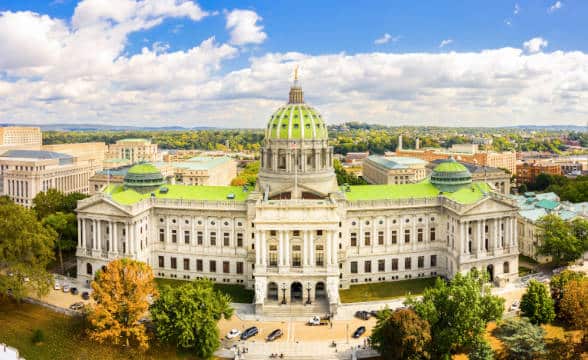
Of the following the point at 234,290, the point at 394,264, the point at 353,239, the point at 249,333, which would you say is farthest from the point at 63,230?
the point at 394,264

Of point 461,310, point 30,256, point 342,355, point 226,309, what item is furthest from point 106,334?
point 461,310

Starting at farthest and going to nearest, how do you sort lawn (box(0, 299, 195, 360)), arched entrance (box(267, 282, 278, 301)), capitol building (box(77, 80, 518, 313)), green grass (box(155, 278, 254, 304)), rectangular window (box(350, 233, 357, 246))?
rectangular window (box(350, 233, 357, 246)) < capitol building (box(77, 80, 518, 313)) < green grass (box(155, 278, 254, 304)) < arched entrance (box(267, 282, 278, 301)) < lawn (box(0, 299, 195, 360))

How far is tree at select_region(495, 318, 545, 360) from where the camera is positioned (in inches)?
2680

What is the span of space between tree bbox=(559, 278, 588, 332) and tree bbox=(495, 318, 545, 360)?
680 cm

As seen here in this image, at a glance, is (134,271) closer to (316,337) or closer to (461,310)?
(316,337)

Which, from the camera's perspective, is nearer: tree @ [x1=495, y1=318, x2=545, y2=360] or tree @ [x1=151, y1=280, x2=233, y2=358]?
tree @ [x1=495, y1=318, x2=545, y2=360]

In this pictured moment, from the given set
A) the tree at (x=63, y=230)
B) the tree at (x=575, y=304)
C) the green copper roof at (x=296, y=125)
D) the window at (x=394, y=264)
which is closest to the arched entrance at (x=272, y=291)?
the window at (x=394, y=264)

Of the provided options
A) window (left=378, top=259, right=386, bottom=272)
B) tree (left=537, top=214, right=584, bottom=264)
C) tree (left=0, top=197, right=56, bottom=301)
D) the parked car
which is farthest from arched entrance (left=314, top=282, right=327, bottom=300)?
tree (left=537, top=214, right=584, bottom=264)

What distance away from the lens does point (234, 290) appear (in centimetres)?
10112

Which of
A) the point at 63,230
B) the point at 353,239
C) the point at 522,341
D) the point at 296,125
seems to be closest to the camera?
the point at 522,341

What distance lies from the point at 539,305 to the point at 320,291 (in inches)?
1419

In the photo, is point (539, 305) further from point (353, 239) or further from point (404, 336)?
point (353, 239)

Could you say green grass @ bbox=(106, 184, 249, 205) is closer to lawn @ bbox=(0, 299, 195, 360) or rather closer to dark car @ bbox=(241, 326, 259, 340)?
lawn @ bbox=(0, 299, 195, 360)

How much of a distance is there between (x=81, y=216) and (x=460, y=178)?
256 ft
